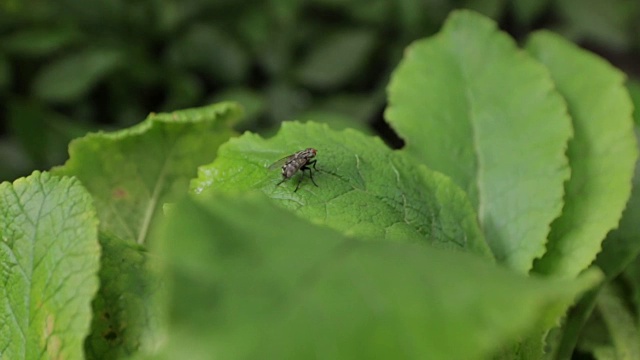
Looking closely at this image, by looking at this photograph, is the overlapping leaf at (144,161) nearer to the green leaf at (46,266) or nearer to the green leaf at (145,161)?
the green leaf at (145,161)

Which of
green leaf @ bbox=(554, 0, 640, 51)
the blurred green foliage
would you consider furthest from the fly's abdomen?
green leaf @ bbox=(554, 0, 640, 51)

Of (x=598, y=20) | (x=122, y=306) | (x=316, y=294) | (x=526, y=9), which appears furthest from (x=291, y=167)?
(x=598, y=20)

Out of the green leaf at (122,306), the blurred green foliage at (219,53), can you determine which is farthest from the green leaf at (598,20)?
the green leaf at (122,306)

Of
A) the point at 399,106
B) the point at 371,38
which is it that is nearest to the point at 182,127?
the point at 399,106

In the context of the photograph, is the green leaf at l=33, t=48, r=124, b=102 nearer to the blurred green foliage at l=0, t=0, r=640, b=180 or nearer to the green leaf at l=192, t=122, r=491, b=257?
the blurred green foliage at l=0, t=0, r=640, b=180

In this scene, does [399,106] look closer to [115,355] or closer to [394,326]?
[115,355]
